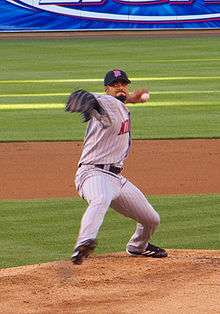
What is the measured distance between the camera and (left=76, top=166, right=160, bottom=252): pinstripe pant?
28.9 feet

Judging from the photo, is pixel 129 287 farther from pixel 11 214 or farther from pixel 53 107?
pixel 53 107

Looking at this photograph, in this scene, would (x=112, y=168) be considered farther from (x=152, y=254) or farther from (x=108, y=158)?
(x=152, y=254)

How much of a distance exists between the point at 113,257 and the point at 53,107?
1254cm

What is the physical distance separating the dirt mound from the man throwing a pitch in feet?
0.97

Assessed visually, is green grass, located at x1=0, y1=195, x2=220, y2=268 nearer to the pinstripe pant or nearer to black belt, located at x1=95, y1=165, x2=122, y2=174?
the pinstripe pant

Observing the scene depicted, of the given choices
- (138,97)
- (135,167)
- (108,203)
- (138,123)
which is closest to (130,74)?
(138,123)

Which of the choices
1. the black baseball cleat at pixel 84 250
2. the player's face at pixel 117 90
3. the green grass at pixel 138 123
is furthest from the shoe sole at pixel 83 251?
the green grass at pixel 138 123

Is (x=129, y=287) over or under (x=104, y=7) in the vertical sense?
over

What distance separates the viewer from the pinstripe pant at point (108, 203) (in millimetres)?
8797

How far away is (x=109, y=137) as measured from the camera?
918 centimetres

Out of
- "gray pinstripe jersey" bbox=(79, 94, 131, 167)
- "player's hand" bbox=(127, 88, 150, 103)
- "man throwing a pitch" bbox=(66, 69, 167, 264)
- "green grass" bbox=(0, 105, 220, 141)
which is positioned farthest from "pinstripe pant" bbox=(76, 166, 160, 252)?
"green grass" bbox=(0, 105, 220, 141)

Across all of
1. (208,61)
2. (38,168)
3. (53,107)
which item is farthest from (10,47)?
(38,168)

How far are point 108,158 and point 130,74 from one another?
18.8m

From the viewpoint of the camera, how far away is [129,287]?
337 inches
